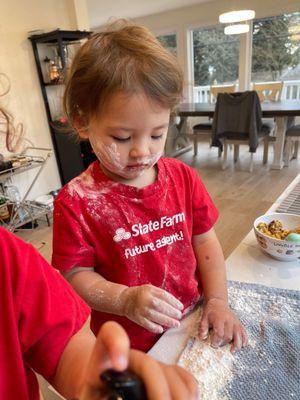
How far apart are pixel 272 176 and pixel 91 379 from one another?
353cm

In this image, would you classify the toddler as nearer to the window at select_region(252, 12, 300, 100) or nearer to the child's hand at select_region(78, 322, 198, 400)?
the child's hand at select_region(78, 322, 198, 400)

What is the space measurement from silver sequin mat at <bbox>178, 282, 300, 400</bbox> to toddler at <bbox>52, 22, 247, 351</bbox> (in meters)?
0.03

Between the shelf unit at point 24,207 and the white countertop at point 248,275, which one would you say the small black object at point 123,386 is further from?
the shelf unit at point 24,207

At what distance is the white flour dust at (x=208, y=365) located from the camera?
0.48 m

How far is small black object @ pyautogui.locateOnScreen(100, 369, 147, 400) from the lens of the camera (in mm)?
207

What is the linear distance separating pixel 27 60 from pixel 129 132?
2.63 metres

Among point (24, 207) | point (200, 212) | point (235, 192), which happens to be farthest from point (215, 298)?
point (235, 192)

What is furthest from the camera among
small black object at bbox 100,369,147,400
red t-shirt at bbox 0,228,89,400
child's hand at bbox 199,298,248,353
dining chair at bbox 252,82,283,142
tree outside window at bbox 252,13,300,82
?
tree outside window at bbox 252,13,300,82

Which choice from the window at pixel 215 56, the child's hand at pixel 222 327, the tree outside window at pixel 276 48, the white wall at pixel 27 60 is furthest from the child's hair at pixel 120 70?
the window at pixel 215 56

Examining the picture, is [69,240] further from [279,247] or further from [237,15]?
[237,15]

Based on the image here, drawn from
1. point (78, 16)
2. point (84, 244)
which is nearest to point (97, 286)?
point (84, 244)

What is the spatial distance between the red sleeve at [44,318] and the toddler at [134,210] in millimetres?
102

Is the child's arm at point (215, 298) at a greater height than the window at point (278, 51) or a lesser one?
lesser

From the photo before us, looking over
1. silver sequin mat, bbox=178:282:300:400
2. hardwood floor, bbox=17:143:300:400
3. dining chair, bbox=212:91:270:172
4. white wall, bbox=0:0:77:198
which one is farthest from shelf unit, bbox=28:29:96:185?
silver sequin mat, bbox=178:282:300:400
